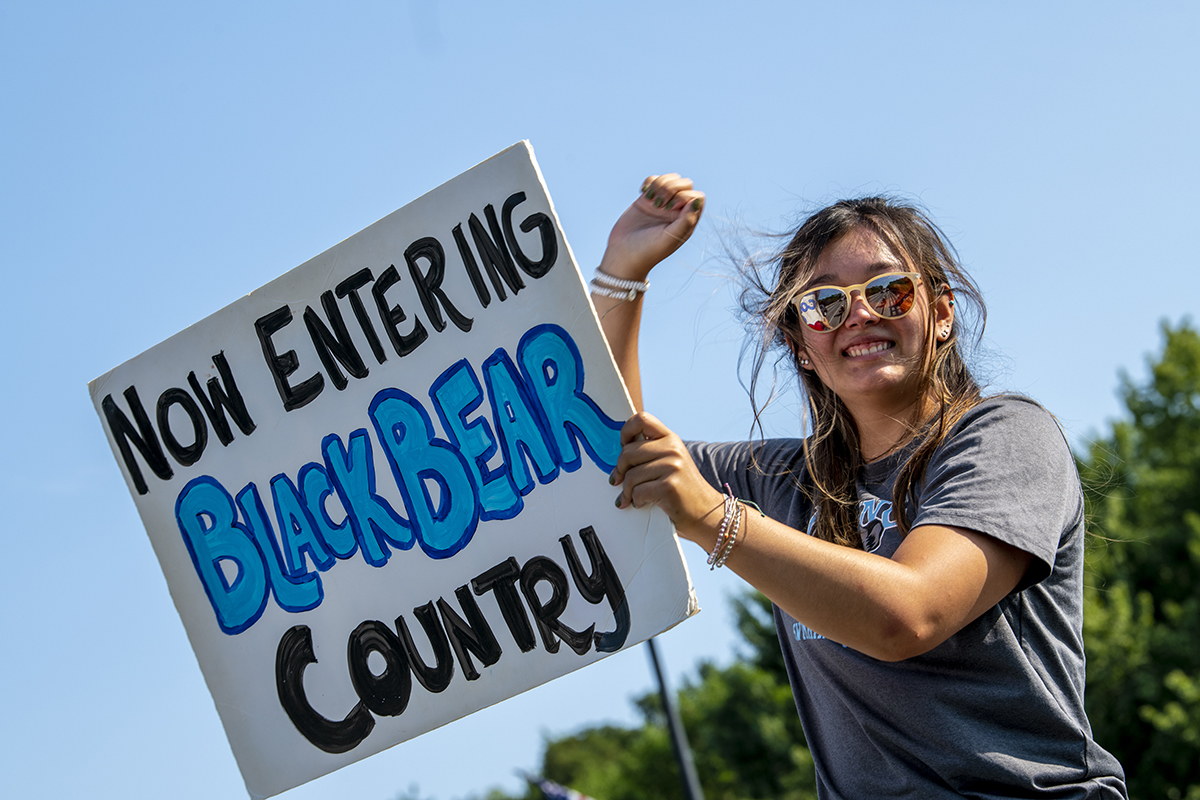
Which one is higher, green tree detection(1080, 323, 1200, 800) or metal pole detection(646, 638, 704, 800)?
metal pole detection(646, 638, 704, 800)

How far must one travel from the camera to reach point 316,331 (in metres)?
2.72

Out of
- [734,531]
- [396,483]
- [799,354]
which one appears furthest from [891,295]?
[396,483]

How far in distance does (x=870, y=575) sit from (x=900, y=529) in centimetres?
43

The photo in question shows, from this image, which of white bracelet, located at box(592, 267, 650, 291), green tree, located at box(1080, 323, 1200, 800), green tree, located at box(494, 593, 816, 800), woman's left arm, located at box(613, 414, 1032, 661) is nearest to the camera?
woman's left arm, located at box(613, 414, 1032, 661)

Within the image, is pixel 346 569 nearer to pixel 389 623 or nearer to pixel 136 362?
pixel 389 623

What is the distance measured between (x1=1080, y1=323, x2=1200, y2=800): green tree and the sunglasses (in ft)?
55.3

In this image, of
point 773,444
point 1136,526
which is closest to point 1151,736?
point 1136,526

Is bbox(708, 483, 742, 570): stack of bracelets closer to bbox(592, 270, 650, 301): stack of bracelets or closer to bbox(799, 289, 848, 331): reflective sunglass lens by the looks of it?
bbox(799, 289, 848, 331): reflective sunglass lens

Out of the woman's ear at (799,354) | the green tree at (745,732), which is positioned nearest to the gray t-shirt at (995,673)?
the woman's ear at (799,354)

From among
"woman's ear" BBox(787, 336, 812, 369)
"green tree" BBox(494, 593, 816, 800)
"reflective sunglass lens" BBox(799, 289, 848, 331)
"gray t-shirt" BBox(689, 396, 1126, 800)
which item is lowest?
"green tree" BBox(494, 593, 816, 800)

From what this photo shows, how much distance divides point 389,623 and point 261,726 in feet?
1.59

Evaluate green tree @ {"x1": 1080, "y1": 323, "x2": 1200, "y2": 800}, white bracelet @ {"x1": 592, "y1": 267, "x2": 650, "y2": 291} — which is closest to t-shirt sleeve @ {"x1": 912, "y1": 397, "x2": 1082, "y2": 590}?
white bracelet @ {"x1": 592, "y1": 267, "x2": 650, "y2": 291}

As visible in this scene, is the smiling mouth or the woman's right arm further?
the woman's right arm

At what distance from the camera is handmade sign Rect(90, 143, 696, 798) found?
2365 millimetres
